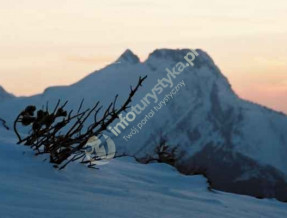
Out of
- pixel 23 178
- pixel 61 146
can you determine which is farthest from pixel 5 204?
pixel 61 146

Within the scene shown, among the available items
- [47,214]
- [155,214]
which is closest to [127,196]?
[155,214]

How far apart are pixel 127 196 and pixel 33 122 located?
46.1 inches

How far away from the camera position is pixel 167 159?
27.6 feet

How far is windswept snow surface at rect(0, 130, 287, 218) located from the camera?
277 cm

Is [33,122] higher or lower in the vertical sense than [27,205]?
higher

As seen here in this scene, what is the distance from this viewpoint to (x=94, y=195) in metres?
3.38

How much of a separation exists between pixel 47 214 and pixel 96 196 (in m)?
0.82

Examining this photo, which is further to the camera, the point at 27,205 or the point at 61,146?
the point at 61,146

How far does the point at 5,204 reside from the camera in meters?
2.61

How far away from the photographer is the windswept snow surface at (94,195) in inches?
109

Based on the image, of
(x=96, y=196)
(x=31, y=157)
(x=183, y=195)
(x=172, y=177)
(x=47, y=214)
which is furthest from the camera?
(x=172, y=177)

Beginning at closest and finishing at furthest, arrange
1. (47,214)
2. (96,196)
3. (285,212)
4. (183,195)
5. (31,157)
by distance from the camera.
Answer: (47,214)
(96,196)
(31,157)
(183,195)
(285,212)

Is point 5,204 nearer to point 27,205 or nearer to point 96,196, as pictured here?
point 27,205

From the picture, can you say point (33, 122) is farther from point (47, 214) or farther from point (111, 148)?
point (47, 214)
